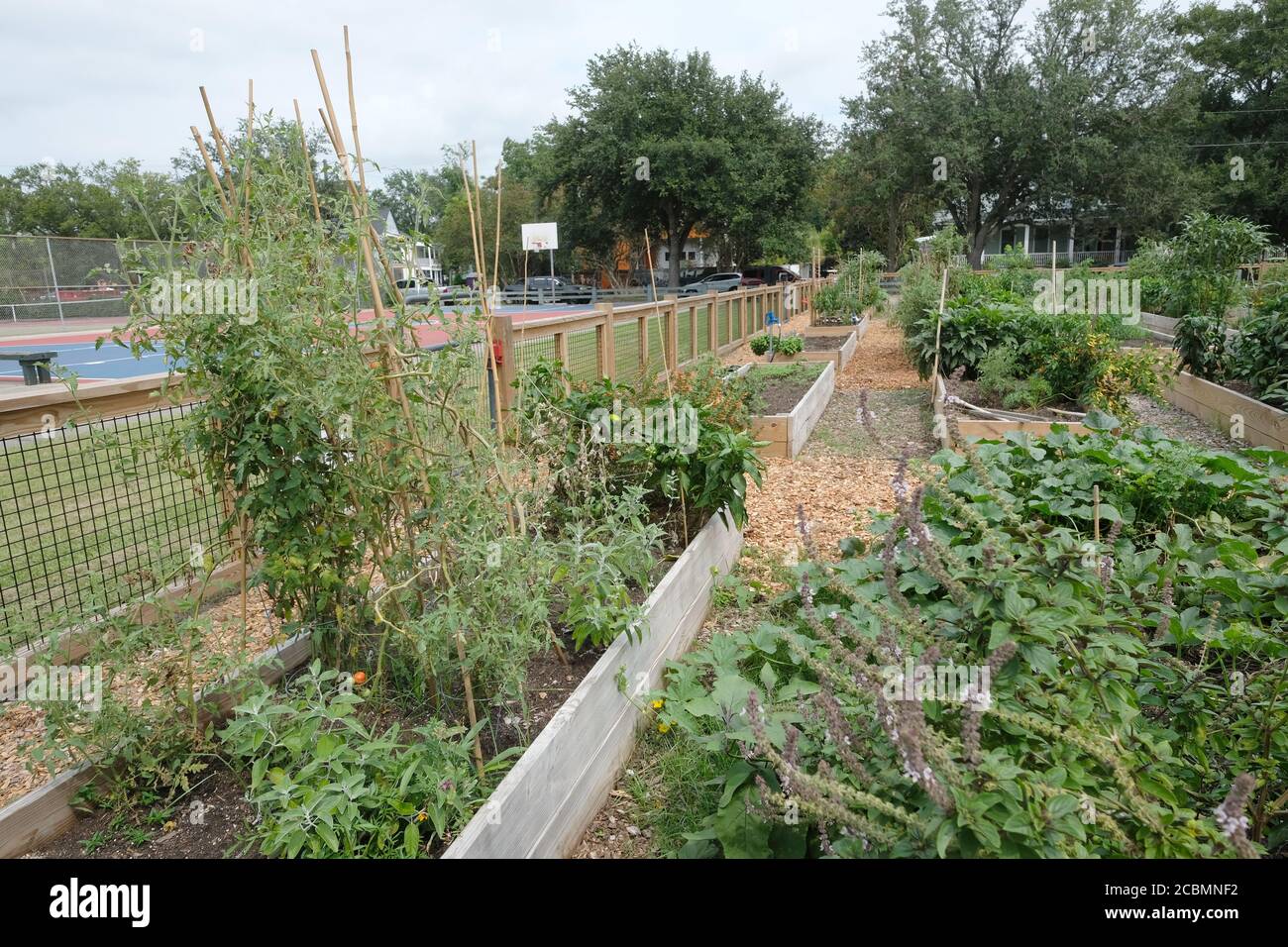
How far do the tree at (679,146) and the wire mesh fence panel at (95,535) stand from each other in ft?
105

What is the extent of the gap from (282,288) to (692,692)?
6.72ft

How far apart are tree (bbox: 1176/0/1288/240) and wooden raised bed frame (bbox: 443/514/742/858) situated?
4794 cm

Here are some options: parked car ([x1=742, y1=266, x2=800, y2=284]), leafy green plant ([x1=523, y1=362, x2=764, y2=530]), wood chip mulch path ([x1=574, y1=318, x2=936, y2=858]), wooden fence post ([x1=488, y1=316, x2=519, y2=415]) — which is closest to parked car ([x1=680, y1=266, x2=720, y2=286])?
parked car ([x1=742, y1=266, x2=800, y2=284])

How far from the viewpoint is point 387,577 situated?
9.32 ft

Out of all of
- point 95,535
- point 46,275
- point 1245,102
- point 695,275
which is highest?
point 1245,102

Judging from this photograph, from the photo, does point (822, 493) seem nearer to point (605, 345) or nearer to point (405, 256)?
point (605, 345)

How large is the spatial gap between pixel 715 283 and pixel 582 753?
36589mm

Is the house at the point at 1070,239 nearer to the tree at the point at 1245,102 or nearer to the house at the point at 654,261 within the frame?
the tree at the point at 1245,102

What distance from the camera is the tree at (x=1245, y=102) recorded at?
41312mm

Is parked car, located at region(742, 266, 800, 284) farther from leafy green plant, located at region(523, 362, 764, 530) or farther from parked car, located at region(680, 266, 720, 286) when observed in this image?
leafy green plant, located at region(523, 362, 764, 530)

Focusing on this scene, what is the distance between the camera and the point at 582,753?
2.69 meters

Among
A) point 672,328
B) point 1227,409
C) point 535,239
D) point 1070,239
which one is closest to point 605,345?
point 535,239

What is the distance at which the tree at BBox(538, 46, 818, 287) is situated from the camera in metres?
36.1

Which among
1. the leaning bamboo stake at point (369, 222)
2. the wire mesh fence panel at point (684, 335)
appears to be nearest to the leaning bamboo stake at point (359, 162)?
the leaning bamboo stake at point (369, 222)
